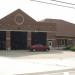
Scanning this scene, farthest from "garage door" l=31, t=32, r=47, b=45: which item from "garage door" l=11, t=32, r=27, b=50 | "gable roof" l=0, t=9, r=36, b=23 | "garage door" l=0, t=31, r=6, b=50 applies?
"garage door" l=0, t=31, r=6, b=50

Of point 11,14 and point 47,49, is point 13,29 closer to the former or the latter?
point 11,14

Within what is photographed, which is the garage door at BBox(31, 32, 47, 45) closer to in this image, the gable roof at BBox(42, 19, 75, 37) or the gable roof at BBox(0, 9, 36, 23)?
the gable roof at BBox(0, 9, 36, 23)

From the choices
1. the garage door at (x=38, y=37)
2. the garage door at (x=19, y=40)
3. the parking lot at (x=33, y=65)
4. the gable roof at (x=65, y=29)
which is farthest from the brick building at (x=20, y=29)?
the parking lot at (x=33, y=65)

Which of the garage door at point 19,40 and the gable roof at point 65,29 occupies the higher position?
the gable roof at point 65,29

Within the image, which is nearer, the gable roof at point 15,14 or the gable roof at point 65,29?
the gable roof at point 15,14

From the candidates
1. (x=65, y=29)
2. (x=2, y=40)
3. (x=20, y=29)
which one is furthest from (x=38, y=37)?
(x=65, y=29)

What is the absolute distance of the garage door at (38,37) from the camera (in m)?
62.7

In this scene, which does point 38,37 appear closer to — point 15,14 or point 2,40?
point 15,14

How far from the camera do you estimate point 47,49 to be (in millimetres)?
59719

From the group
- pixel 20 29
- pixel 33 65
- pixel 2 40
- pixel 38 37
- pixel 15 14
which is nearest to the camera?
pixel 33 65

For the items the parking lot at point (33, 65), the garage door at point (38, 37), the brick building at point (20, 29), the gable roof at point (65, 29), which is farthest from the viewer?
the gable roof at point (65, 29)

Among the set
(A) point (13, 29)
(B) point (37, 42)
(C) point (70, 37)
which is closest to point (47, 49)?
(B) point (37, 42)

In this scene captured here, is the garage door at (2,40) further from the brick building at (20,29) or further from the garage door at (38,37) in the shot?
the garage door at (38,37)

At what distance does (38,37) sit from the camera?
63.0 metres
